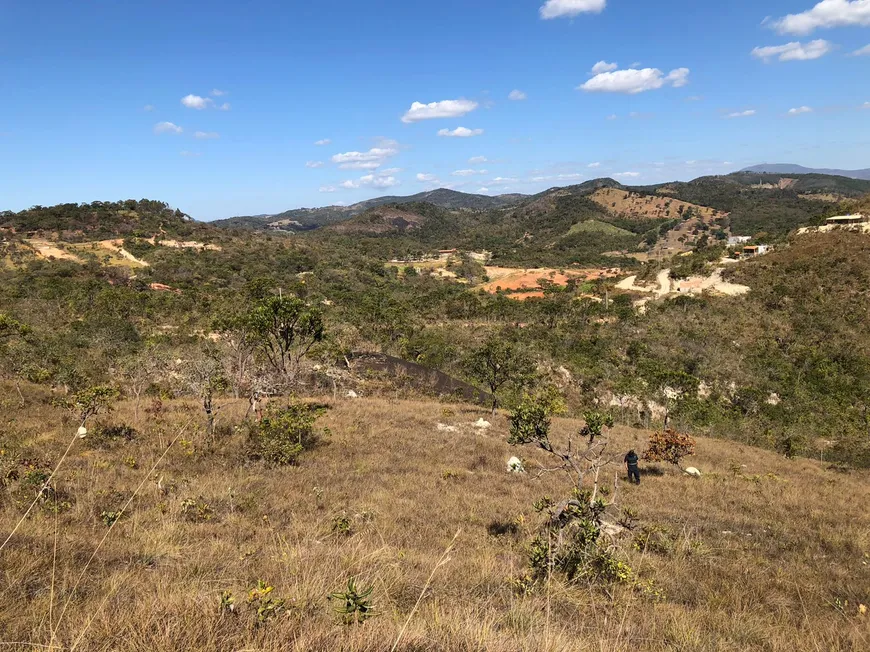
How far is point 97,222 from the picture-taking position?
293ft

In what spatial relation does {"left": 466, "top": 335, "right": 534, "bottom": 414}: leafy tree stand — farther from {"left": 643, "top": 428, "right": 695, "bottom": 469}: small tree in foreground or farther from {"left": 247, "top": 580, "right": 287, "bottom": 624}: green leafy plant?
{"left": 247, "top": 580, "right": 287, "bottom": 624}: green leafy plant

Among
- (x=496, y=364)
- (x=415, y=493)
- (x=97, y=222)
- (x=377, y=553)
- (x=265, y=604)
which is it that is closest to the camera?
(x=265, y=604)

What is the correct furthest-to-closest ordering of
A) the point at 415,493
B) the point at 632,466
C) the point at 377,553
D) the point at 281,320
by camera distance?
the point at 281,320 → the point at 632,466 → the point at 415,493 → the point at 377,553

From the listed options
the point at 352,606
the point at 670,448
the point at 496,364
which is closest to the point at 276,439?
the point at 352,606

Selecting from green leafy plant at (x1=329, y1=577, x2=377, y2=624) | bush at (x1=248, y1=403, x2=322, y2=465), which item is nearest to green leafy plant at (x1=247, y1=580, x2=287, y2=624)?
green leafy plant at (x1=329, y1=577, x2=377, y2=624)

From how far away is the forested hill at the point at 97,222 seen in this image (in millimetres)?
82750

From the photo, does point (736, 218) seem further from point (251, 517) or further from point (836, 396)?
point (251, 517)

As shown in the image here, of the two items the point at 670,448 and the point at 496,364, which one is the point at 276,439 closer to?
the point at 496,364

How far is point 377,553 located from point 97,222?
366 feet

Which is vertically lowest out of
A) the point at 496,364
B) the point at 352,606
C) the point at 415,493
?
the point at 496,364

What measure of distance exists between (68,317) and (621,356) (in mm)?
49951

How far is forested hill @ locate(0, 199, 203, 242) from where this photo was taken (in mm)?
82750

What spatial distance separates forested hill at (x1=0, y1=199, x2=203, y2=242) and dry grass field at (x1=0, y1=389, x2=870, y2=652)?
8857 centimetres

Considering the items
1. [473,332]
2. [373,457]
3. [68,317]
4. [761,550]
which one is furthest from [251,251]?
[761,550]
